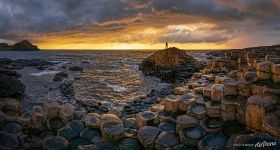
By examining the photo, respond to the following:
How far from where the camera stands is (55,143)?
9539mm

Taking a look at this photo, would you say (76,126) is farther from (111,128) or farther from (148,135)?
(148,135)

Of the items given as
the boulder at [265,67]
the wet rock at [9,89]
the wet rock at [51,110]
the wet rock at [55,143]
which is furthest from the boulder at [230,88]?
the wet rock at [9,89]

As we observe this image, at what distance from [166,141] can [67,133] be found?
3.70 metres

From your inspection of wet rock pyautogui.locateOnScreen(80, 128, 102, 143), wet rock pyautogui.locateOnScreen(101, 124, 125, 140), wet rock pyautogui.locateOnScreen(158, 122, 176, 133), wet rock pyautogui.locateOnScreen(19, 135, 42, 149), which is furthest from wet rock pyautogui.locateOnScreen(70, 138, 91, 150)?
wet rock pyautogui.locateOnScreen(158, 122, 176, 133)

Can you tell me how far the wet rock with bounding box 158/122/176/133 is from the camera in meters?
9.78

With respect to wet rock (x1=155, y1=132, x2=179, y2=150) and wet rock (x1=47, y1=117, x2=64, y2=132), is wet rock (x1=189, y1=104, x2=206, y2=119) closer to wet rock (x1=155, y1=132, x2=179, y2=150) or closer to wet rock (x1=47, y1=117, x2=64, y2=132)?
wet rock (x1=155, y1=132, x2=179, y2=150)

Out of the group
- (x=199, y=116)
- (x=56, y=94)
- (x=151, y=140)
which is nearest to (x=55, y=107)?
(x=151, y=140)

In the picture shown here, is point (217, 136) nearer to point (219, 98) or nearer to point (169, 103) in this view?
point (219, 98)

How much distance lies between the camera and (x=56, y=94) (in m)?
25.7

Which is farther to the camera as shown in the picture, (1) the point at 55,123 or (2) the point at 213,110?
(1) the point at 55,123

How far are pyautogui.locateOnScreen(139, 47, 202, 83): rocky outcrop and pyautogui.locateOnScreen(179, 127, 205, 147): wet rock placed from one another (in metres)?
24.3

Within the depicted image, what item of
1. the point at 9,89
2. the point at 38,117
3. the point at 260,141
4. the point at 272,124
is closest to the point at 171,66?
the point at 9,89

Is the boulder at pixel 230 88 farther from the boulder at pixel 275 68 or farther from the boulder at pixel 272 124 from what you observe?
the boulder at pixel 272 124

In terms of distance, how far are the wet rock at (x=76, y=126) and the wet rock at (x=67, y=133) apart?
0.13 m
